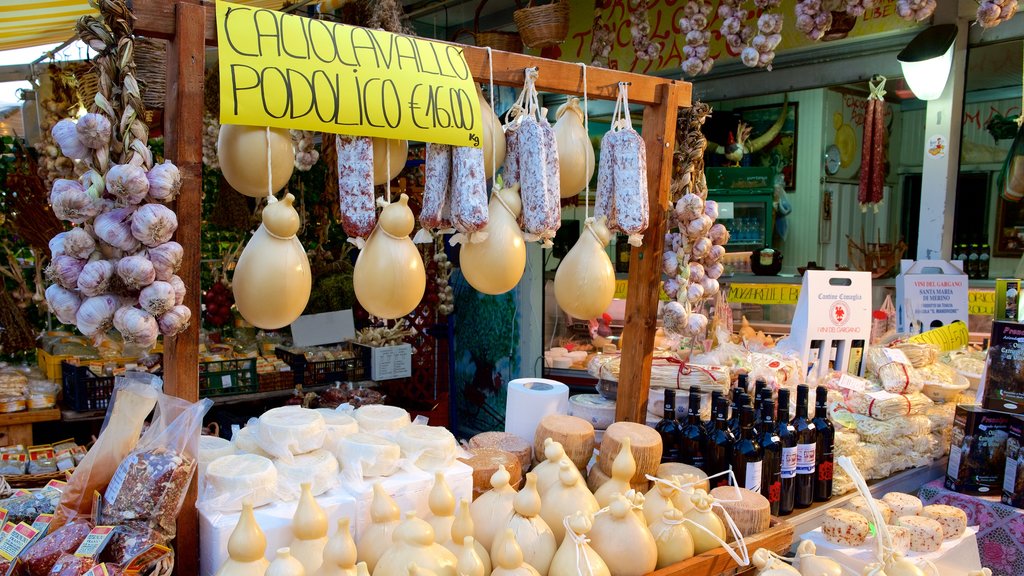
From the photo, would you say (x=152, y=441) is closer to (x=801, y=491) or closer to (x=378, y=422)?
(x=378, y=422)

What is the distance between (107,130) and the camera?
4.20 ft

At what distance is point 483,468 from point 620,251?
4.87 metres

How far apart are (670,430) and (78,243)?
5.54ft

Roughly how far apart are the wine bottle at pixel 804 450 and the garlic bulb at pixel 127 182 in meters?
1.97

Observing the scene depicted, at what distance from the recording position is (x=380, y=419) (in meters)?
1.88

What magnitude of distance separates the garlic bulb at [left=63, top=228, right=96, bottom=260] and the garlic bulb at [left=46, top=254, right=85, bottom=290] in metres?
0.01

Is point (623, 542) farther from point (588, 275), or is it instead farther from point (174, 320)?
point (174, 320)

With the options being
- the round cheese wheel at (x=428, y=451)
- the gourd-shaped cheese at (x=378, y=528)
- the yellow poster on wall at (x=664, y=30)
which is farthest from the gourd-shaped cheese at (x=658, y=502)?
the yellow poster on wall at (x=664, y=30)

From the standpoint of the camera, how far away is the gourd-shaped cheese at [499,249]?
181 cm

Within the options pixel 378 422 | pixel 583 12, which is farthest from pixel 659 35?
pixel 378 422

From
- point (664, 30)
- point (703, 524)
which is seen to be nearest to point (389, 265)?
point (703, 524)

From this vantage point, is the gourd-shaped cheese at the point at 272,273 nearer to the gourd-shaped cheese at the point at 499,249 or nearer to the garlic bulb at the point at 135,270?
the garlic bulb at the point at 135,270

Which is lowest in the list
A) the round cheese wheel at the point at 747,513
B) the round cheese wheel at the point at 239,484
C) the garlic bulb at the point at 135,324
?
the round cheese wheel at the point at 747,513

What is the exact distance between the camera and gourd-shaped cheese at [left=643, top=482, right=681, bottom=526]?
1.74 metres
